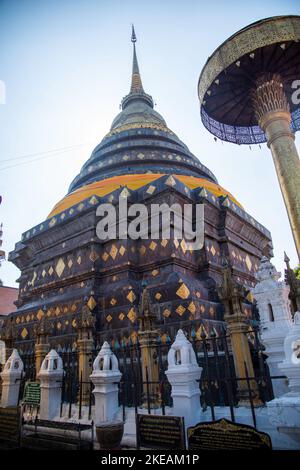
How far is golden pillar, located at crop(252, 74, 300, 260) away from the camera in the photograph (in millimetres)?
10781

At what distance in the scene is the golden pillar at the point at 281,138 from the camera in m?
10.8

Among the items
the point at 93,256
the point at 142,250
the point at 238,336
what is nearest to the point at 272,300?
the point at 238,336

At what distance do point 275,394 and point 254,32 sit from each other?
501 inches

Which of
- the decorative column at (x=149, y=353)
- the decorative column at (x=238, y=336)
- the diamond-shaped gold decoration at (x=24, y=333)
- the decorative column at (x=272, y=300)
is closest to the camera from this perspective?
the decorative column at (x=238, y=336)

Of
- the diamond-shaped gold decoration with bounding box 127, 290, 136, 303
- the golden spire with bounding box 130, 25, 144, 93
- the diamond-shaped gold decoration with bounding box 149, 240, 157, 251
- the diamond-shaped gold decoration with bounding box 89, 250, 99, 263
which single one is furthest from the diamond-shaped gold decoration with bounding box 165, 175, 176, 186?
the golden spire with bounding box 130, 25, 144, 93

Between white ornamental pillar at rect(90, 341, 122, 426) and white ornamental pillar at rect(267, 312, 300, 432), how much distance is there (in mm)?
3044

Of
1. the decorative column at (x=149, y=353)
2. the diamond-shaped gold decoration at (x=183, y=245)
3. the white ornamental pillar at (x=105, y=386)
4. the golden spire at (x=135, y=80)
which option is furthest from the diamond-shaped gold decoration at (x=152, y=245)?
the golden spire at (x=135, y=80)

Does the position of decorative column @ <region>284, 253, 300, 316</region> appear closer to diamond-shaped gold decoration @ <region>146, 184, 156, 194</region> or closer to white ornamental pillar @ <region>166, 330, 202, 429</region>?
white ornamental pillar @ <region>166, 330, 202, 429</region>

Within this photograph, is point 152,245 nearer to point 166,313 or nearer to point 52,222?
point 166,313

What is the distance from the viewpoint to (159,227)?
1001 cm

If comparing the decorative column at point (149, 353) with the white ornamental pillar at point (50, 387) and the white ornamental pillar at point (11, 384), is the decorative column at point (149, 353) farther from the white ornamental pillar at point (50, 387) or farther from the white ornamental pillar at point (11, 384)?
the white ornamental pillar at point (11, 384)

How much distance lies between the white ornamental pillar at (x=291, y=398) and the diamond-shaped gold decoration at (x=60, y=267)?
890 centimetres

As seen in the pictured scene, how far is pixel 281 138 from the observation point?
12.0 metres

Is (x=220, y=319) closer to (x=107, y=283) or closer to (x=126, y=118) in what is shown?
(x=107, y=283)
